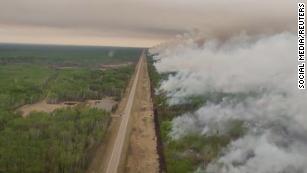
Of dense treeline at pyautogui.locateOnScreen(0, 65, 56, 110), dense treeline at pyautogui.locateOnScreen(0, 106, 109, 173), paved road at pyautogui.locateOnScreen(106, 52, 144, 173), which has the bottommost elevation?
dense treeline at pyautogui.locateOnScreen(0, 65, 56, 110)

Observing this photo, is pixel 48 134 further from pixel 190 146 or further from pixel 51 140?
pixel 190 146

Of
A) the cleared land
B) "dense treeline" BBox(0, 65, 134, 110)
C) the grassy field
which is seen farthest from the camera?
"dense treeline" BBox(0, 65, 134, 110)

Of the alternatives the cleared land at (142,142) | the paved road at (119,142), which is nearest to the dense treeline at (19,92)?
the paved road at (119,142)

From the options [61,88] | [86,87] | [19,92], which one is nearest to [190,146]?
[19,92]

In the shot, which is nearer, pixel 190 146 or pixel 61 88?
pixel 190 146

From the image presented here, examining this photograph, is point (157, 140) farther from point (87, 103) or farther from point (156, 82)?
point (156, 82)

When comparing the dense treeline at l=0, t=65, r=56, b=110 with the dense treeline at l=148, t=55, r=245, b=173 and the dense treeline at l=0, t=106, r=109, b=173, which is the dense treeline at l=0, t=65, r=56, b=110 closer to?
the dense treeline at l=0, t=106, r=109, b=173

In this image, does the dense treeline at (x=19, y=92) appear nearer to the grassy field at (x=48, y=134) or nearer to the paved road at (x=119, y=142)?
the grassy field at (x=48, y=134)

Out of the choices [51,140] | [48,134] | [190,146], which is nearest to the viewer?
[51,140]

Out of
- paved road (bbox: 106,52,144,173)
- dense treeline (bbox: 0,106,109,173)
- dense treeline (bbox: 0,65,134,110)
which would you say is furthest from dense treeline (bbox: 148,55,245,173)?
dense treeline (bbox: 0,65,134,110)
